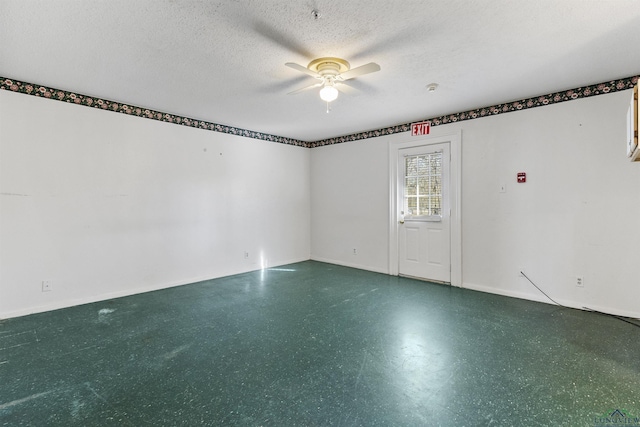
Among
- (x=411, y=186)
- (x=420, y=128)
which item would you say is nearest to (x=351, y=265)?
(x=411, y=186)

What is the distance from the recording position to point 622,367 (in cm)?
217

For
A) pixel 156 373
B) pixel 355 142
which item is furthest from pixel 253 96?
pixel 156 373

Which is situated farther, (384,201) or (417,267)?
(384,201)

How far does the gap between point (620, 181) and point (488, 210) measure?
129 cm

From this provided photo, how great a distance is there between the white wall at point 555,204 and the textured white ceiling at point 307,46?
404mm

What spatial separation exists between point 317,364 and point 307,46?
2487 millimetres

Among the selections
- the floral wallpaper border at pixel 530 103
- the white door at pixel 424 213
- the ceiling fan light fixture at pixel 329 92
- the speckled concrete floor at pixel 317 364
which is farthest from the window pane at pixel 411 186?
the ceiling fan light fixture at pixel 329 92

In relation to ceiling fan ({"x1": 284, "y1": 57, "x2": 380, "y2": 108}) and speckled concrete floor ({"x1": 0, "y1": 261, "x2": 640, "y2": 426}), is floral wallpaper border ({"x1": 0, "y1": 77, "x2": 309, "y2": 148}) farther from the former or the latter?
ceiling fan ({"x1": 284, "y1": 57, "x2": 380, "y2": 108})

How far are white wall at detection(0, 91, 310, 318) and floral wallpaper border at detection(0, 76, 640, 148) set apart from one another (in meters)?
0.09

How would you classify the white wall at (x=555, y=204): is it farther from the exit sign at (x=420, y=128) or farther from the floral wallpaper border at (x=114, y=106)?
the floral wallpaper border at (x=114, y=106)

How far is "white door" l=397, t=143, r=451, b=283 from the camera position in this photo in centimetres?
445

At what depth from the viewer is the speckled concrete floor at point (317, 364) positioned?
5.66 feet

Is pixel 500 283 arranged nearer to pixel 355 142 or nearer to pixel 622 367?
pixel 622 367

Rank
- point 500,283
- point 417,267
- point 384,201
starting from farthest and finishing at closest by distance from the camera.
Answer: point 384,201 → point 417,267 → point 500,283
